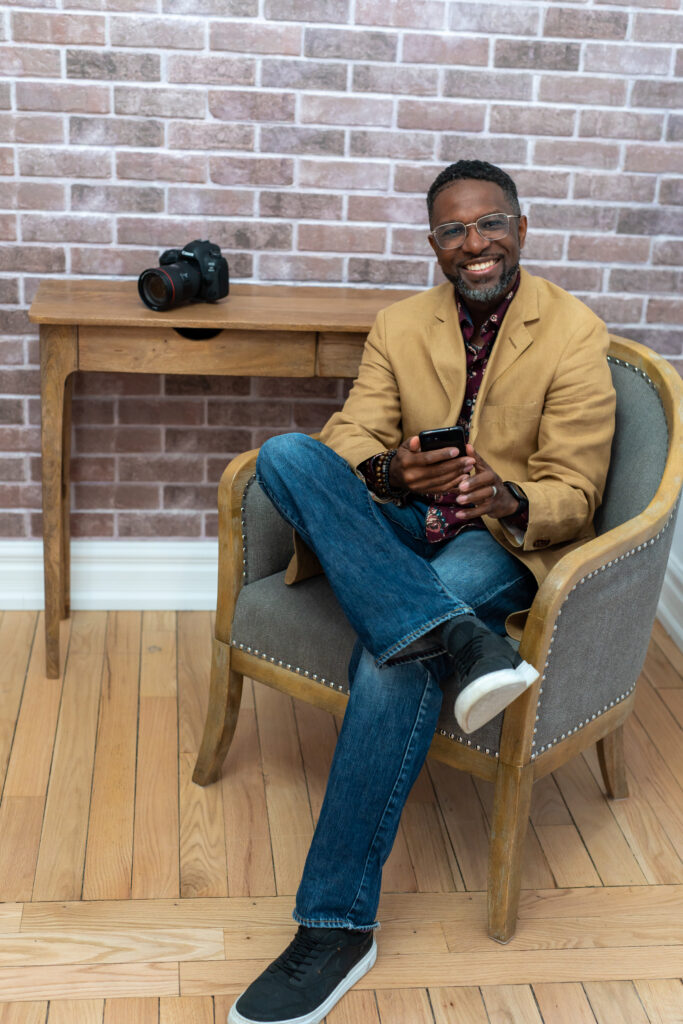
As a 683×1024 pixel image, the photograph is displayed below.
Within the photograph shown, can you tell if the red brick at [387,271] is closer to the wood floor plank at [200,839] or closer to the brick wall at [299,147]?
the brick wall at [299,147]

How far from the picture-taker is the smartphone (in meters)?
1.83

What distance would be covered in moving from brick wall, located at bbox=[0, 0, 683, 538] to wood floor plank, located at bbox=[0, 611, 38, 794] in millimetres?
313

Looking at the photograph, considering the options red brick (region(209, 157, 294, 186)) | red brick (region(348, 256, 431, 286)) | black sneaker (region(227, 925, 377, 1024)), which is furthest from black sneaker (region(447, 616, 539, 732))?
red brick (region(209, 157, 294, 186))

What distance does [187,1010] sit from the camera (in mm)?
1620

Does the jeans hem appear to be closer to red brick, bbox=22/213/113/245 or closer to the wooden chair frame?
the wooden chair frame

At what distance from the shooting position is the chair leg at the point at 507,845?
1.71 m

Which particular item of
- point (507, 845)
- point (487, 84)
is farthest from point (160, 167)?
point (507, 845)

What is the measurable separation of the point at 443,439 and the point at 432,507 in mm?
223

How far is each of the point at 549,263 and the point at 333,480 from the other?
1.20m

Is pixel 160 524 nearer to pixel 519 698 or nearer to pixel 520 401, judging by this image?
pixel 520 401

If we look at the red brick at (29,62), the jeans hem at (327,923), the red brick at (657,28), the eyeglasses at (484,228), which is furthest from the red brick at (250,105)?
the jeans hem at (327,923)

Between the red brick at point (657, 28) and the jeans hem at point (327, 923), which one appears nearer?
the jeans hem at point (327, 923)

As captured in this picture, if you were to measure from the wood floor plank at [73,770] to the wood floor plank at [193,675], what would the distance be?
0.19 metres

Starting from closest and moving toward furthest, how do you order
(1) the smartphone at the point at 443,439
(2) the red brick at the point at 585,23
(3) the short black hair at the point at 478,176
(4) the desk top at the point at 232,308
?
(1) the smartphone at the point at 443,439 < (3) the short black hair at the point at 478,176 < (4) the desk top at the point at 232,308 < (2) the red brick at the point at 585,23
